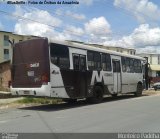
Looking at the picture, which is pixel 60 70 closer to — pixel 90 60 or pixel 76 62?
pixel 76 62

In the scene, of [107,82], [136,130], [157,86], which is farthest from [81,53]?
[157,86]

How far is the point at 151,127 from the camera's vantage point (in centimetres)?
1122

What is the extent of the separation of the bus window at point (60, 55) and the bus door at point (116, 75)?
505cm

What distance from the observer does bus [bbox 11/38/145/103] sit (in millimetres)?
16516

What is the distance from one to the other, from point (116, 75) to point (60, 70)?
5.95 meters

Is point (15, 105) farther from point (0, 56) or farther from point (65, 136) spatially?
point (0, 56)

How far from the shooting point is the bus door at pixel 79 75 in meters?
18.2

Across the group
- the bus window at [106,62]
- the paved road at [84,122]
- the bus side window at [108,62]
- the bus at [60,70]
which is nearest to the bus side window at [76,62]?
the bus at [60,70]

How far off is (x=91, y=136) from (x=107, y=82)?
11.5 m

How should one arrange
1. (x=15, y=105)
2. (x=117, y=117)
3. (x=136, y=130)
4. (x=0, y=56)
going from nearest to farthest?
(x=136, y=130)
(x=117, y=117)
(x=15, y=105)
(x=0, y=56)

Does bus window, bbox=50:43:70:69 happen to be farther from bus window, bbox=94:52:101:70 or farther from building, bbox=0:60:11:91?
building, bbox=0:60:11:91

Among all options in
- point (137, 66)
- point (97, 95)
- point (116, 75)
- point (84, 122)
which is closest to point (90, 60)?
point (97, 95)

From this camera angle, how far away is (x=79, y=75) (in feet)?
60.5

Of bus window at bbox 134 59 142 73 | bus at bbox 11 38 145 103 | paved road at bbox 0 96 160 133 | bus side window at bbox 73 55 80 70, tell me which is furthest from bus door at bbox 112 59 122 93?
paved road at bbox 0 96 160 133
